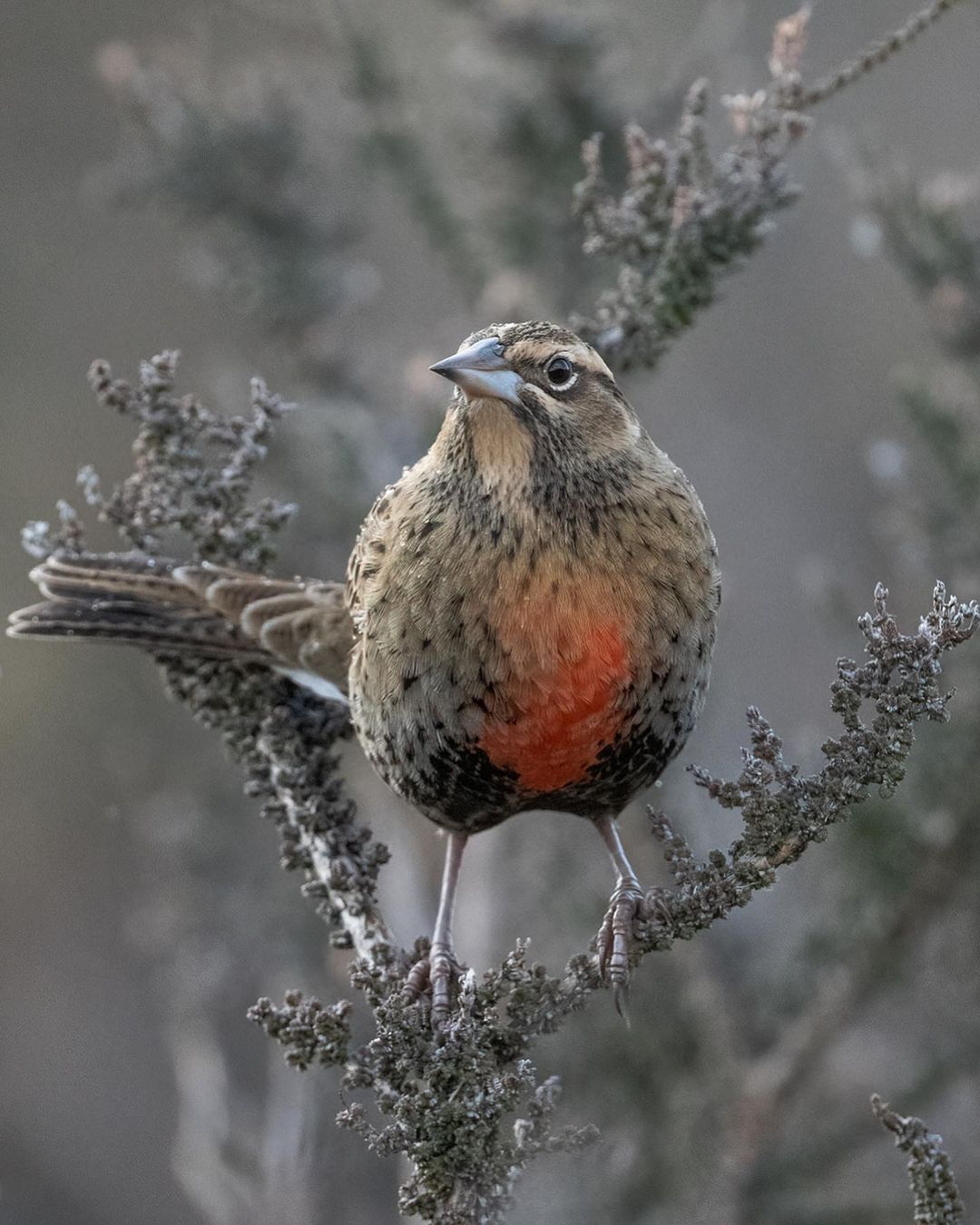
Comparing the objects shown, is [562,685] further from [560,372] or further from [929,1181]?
[929,1181]

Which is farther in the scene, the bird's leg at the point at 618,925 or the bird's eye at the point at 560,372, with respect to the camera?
the bird's eye at the point at 560,372

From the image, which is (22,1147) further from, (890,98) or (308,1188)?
(890,98)

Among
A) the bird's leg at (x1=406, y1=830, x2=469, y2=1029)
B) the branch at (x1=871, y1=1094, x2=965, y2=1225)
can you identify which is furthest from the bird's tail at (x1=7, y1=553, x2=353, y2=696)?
the branch at (x1=871, y1=1094, x2=965, y2=1225)

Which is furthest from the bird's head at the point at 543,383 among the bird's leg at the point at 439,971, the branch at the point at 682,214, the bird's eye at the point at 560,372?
the bird's leg at the point at 439,971

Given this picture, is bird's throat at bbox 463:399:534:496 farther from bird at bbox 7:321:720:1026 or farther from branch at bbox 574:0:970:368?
branch at bbox 574:0:970:368

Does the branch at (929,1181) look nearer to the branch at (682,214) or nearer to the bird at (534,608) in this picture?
the bird at (534,608)

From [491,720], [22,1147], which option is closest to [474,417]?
[491,720]

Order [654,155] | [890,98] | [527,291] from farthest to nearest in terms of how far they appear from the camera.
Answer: [890,98]
[527,291]
[654,155]

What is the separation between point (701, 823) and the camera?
7086mm

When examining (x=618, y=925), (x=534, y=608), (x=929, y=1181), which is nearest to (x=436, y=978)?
(x=618, y=925)

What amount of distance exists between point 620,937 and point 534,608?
2.85 feet

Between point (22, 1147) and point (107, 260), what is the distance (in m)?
6.75

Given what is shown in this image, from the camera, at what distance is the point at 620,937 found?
4051 millimetres

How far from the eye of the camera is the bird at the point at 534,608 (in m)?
3.92
